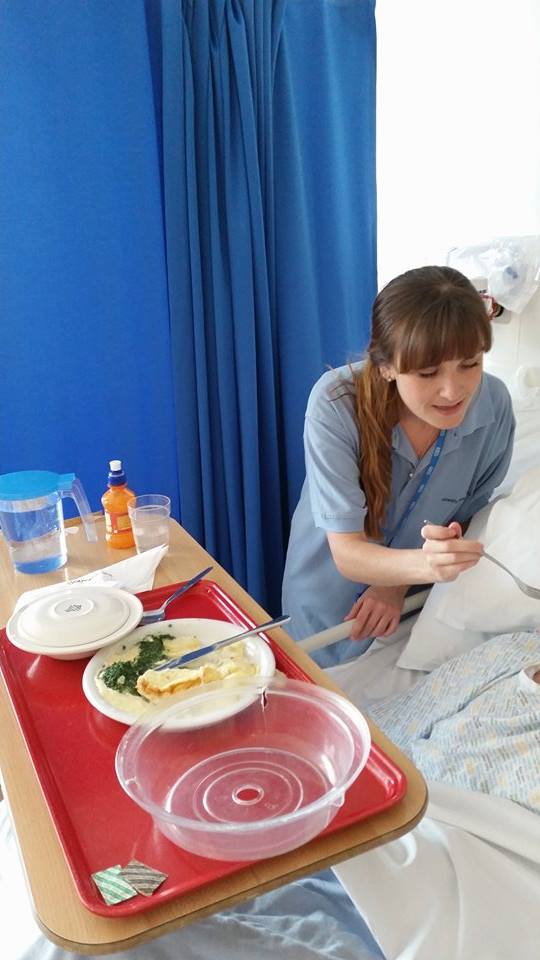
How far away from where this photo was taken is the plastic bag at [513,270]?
168cm

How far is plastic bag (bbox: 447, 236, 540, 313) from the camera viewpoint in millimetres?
1677

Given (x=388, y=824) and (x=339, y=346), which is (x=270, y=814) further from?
(x=339, y=346)

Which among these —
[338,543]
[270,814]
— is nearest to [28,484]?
[338,543]

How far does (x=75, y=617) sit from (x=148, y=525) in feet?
1.21

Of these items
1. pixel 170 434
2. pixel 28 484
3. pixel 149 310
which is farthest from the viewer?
pixel 170 434

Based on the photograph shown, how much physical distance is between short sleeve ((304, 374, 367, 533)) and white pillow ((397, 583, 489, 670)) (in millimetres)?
253

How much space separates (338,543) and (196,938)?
74cm

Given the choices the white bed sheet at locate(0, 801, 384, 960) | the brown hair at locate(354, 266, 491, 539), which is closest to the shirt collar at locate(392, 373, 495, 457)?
the brown hair at locate(354, 266, 491, 539)

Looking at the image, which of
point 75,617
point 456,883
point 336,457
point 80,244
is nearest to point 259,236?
point 80,244

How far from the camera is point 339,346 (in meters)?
2.10

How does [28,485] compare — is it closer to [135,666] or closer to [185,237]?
[135,666]

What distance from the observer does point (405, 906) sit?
81 cm

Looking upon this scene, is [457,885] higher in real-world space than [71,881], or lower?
lower

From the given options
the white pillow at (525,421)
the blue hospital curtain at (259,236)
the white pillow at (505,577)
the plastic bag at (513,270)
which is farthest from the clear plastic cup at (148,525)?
the plastic bag at (513,270)
